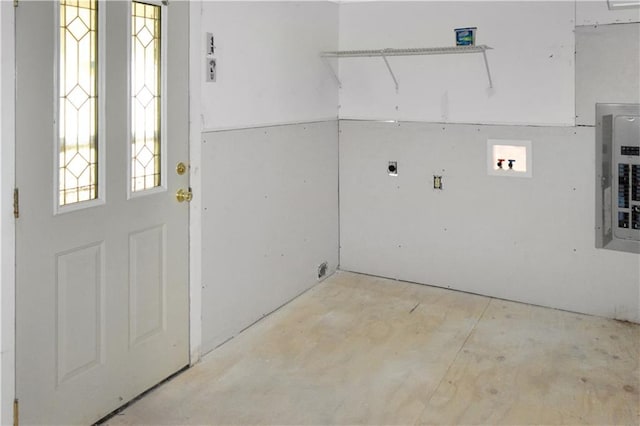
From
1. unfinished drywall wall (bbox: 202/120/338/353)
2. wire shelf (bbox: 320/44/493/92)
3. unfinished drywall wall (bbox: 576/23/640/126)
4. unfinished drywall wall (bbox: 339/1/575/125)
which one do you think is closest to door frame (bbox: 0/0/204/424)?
unfinished drywall wall (bbox: 202/120/338/353)

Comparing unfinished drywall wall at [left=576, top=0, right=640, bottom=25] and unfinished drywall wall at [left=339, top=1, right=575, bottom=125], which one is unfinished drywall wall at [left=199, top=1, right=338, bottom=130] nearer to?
unfinished drywall wall at [left=339, top=1, right=575, bottom=125]

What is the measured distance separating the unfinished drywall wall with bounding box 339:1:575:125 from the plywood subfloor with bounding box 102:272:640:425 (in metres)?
1.38

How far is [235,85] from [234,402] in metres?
1.73

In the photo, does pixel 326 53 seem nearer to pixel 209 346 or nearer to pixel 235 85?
pixel 235 85

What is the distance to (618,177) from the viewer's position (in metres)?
3.54

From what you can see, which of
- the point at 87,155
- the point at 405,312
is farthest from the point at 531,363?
the point at 87,155

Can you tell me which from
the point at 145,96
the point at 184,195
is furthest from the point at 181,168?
the point at 145,96

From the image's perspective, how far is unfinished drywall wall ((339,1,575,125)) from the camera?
Result: 144 inches

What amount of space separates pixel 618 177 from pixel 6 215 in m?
3.39

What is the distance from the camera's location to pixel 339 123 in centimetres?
448

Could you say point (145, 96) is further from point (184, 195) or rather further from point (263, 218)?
point (263, 218)

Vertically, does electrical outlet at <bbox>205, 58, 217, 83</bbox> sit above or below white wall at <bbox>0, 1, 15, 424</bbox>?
above

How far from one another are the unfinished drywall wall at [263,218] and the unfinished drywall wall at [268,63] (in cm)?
12

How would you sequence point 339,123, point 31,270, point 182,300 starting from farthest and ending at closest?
point 339,123 < point 182,300 < point 31,270
